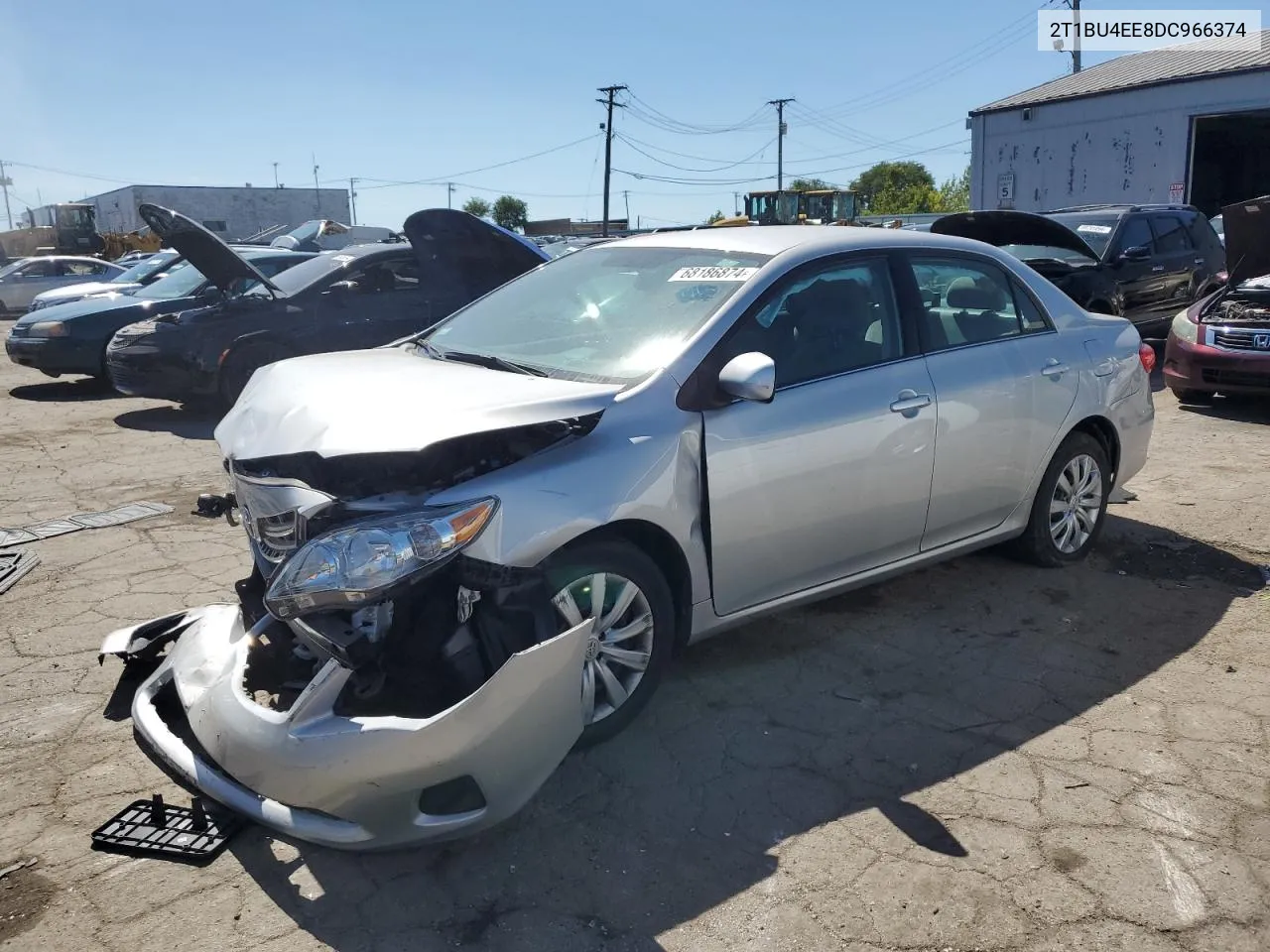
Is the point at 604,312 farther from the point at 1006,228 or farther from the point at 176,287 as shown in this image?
the point at 176,287

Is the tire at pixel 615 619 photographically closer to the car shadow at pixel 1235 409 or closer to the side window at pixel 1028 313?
the side window at pixel 1028 313

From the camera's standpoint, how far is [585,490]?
299 centimetres

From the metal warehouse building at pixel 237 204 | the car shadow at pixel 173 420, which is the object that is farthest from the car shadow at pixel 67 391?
the metal warehouse building at pixel 237 204

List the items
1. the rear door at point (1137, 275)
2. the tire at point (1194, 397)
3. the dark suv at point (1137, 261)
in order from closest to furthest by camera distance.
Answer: the tire at point (1194, 397), the dark suv at point (1137, 261), the rear door at point (1137, 275)

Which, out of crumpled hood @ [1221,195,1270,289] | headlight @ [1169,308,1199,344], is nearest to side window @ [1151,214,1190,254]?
crumpled hood @ [1221,195,1270,289]

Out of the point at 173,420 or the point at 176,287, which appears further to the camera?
the point at 176,287

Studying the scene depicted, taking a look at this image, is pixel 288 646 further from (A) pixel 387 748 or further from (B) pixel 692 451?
(B) pixel 692 451

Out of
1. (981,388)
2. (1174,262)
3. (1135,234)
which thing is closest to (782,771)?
(981,388)

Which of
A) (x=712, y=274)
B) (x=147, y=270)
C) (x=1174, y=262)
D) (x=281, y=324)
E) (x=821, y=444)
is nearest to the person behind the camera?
(x=821, y=444)

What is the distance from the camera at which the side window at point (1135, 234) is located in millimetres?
10539

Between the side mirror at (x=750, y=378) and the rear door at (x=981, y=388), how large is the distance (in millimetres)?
1150

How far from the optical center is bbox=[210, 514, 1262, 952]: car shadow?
103 inches

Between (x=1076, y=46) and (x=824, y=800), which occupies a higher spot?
(x=1076, y=46)

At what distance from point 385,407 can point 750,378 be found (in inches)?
45.7
